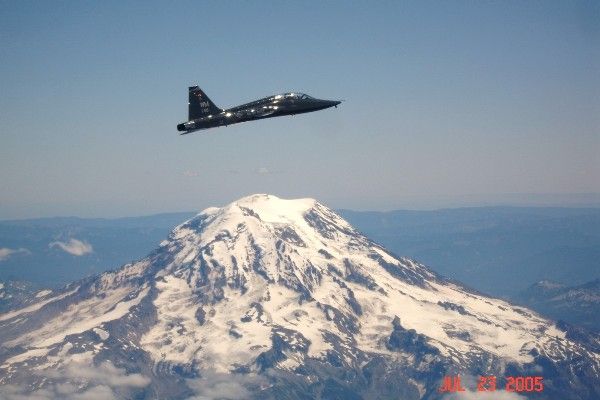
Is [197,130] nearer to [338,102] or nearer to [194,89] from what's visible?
[194,89]

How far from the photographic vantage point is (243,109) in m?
151

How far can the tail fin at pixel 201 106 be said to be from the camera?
489 feet

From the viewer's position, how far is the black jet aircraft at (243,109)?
483 feet

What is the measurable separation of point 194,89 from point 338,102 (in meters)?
37.0

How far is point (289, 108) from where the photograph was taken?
15450 cm

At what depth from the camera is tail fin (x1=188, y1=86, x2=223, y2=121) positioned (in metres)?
149

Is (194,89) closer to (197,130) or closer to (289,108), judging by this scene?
(197,130)

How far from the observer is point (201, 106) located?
150 m

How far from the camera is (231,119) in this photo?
5886 inches

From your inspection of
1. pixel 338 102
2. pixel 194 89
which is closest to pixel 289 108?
pixel 338 102

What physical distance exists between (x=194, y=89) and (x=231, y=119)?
510 inches

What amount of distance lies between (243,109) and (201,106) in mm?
10585

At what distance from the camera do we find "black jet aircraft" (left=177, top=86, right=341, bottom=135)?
14712 cm

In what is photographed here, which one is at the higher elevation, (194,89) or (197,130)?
(194,89)
